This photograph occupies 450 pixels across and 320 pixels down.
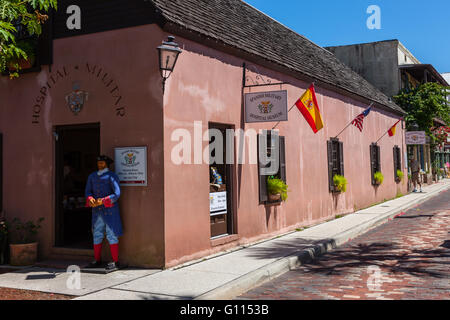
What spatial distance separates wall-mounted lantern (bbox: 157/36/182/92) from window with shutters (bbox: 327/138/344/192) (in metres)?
7.57

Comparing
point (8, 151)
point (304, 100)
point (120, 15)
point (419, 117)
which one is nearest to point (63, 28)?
point (120, 15)

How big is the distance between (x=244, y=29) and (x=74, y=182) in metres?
5.62

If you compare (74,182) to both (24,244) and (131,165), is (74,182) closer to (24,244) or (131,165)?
(24,244)

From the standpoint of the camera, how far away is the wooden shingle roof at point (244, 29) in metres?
7.95

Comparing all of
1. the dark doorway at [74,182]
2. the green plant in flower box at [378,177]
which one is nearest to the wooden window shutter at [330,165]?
the green plant in flower box at [378,177]

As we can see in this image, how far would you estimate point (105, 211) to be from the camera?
6941 millimetres

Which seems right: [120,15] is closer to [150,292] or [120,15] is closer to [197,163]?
[197,163]

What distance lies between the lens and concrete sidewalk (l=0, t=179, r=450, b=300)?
5480mm

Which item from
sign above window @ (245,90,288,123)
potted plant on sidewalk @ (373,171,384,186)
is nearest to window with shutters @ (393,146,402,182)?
potted plant on sidewalk @ (373,171,384,186)

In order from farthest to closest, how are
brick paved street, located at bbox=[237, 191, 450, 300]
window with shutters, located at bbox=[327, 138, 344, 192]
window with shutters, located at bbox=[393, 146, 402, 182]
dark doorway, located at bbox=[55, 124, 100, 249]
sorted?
window with shutters, located at bbox=[393, 146, 402, 182], window with shutters, located at bbox=[327, 138, 344, 192], dark doorway, located at bbox=[55, 124, 100, 249], brick paved street, located at bbox=[237, 191, 450, 300]

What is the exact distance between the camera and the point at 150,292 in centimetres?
549

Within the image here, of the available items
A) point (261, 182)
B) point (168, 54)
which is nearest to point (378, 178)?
point (261, 182)

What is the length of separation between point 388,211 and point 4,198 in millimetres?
11007

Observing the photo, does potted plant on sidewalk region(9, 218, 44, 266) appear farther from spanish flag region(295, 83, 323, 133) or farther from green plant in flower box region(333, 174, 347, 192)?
green plant in flower box region(333, 174, 347, 192)
